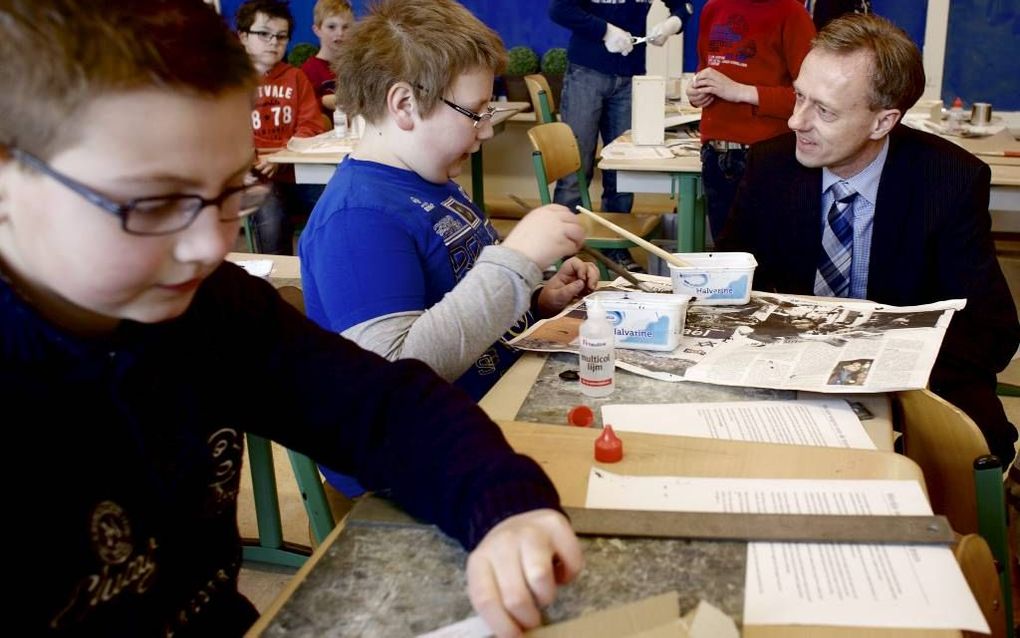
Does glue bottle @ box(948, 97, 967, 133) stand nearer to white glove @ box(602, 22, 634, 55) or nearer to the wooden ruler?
white glove @ box(602, 22, 634, 55)

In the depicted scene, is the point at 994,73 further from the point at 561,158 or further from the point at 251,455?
the point at 251,455

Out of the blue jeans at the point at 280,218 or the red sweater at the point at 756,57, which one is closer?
the red sweater at the point at 756,57

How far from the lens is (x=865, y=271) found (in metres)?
1.85

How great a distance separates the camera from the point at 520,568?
730 mm

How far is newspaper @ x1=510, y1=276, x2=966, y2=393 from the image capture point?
→ 1198mm

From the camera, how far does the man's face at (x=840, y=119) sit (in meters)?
1.87

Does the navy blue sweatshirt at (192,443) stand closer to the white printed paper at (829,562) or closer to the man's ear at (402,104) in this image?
the white printed paper at (829,562)

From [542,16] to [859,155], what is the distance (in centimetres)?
372

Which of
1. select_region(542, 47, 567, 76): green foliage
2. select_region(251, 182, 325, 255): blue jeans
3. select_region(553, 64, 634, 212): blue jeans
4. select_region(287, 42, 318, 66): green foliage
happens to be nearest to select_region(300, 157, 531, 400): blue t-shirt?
select_region(251, 182, 325, 255): blue jeans

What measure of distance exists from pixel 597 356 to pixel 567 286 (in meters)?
0.42

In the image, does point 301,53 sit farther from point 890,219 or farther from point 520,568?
point 520,568

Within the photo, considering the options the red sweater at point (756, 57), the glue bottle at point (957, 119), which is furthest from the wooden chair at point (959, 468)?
the glue bottle at point (957, 119)

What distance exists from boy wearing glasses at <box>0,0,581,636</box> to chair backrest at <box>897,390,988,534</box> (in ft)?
1.88

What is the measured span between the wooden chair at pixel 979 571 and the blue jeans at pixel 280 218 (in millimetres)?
3204
